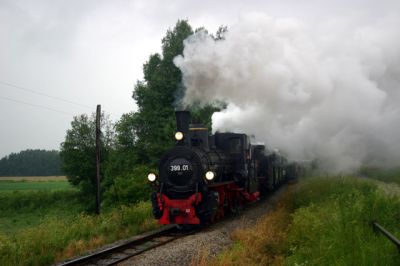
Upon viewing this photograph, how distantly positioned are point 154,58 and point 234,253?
2935 centimetres

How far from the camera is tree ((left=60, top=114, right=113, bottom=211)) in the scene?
41.8 metres

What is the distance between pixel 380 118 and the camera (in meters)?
17.1

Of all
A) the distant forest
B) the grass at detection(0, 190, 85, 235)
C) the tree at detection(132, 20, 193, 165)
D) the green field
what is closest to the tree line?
the tree at detection(132, 20, 193, 165)

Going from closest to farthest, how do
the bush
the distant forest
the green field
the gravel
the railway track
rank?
the bush < the gravel < the railway track < the green field < the distant forest

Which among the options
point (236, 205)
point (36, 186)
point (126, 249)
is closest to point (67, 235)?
point (126, 249)

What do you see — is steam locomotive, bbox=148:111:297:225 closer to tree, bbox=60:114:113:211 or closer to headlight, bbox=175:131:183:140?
headlight, bbox=175:131:183:140

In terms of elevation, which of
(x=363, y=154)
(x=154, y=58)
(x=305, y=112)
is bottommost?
(x=363, y=154)

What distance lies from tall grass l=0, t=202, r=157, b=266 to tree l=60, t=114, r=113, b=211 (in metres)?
27.7

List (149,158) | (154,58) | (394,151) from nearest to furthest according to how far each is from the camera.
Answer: (394,151) → (149,158) → (154,58)

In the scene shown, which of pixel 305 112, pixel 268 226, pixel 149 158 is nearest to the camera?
pixel 268 226

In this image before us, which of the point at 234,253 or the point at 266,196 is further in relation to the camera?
the point at 266,196

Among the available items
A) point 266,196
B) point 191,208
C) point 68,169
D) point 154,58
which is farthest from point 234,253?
point 68,169

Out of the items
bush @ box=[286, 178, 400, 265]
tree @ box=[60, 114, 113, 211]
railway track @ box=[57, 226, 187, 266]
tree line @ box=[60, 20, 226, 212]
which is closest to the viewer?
bush @ box=[286, 178, 400, 265]

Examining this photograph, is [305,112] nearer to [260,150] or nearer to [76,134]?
[260,150]
